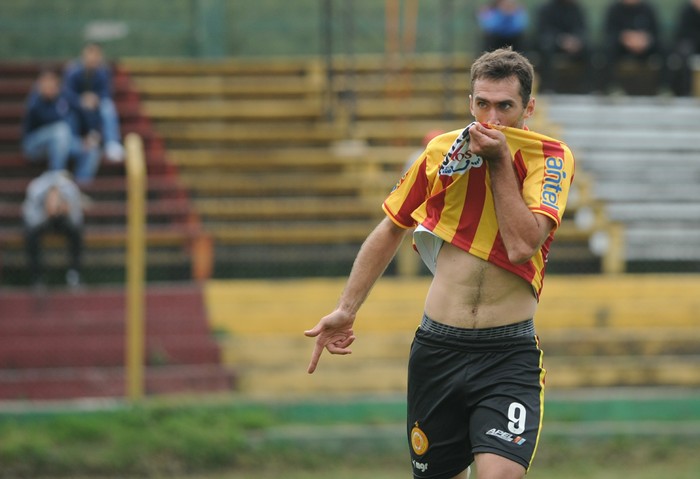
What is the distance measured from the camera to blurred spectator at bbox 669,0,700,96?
15812 mm

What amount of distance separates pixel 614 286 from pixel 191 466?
4600 mm

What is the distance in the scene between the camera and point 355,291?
17.1 feet

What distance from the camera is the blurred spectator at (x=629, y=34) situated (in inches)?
616

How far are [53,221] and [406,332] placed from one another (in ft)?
11.0

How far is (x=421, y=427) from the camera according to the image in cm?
520

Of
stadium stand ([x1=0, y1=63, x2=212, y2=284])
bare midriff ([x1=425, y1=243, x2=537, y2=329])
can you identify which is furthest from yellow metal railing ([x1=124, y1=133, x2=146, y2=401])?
bare midriff ([x1=425, y1=243, x2=537, y2=329])

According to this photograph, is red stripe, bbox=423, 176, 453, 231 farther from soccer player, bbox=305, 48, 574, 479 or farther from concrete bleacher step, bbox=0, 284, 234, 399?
concrete bleacher step, bbox=0, 284, 234, 399

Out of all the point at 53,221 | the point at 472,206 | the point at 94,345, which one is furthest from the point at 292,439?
the point at 472,206

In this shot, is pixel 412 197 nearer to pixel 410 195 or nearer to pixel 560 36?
pixel 410 195

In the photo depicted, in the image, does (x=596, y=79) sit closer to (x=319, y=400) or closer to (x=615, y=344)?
(x=615, y=344)

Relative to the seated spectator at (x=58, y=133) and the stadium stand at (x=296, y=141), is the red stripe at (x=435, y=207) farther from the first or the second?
the seated spectator at (x=58, y=133)

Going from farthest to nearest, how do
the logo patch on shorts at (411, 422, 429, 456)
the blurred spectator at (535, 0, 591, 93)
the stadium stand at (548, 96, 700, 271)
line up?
1. the blurred spectator at (535, 0, 591, 93)
2. the stadium stand at (548, 96, 700, 271)
3. the logo patch on shorts at (411, 422, 429, 456)

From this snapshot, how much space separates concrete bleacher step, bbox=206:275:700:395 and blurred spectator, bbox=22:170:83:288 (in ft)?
4.24

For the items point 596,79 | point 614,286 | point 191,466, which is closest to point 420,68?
point 596,79
